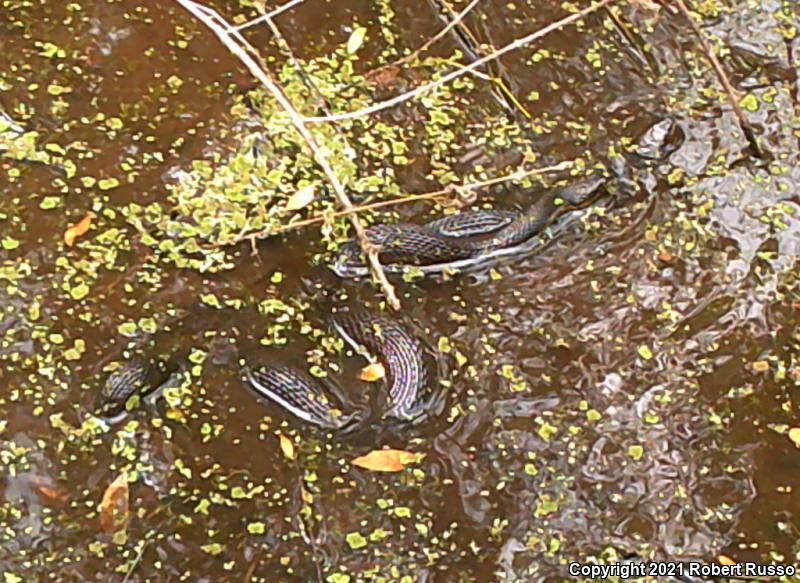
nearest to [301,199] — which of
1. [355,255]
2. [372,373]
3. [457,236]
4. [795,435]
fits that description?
[355,255]

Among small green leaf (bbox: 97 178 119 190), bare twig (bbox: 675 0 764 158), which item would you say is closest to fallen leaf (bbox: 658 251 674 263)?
bare twig (bbox: 675 0 764 158)

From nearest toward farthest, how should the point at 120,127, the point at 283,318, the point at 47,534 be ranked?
the point at 47,534 < the point at 283,318 < the point at 120,127

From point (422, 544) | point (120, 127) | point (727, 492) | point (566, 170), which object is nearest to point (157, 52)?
point (120, 127)

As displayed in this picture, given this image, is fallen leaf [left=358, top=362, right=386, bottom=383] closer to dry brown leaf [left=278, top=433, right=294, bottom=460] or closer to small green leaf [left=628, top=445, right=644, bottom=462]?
dry brown leaf [left=278, top=433, right=294, bottom=460]

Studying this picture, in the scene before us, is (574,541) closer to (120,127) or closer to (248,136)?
(248,136)

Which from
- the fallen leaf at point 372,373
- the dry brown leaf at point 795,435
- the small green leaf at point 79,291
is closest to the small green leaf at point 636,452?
the dry brown leaf at point 795,435

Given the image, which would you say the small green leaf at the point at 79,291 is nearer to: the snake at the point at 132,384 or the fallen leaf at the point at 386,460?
the snake at the point at 132,384

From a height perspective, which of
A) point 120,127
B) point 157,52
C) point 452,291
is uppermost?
point 157,52
